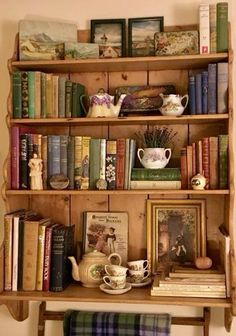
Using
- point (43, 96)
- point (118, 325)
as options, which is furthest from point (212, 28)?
point (118, 325)

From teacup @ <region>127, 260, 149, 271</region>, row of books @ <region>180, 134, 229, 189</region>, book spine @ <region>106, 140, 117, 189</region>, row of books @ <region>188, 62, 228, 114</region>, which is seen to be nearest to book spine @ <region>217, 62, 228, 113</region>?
row of books @ <region>188, 62, 228, 114</region>

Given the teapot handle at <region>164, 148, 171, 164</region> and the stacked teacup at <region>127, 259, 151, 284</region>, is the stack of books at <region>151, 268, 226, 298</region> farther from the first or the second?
the teapot handle at <region>164, 148, 171, 164</region>

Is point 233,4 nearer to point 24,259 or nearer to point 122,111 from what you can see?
point 122,111

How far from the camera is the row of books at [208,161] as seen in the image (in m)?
1.71

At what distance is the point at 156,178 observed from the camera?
1.77m

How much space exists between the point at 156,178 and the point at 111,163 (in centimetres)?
19

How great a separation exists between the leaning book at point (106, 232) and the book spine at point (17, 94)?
0.51 metres

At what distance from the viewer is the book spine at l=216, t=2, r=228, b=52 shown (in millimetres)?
1713

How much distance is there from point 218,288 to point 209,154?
50 cm

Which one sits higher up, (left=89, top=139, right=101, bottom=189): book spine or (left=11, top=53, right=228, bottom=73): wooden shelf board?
(left=11, top=53, right=228, bottom=73): wooden shelf board

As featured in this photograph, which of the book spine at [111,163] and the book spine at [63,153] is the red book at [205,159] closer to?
the book spine at [111,163]

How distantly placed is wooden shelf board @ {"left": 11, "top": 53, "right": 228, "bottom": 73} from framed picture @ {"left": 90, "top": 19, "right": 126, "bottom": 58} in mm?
68

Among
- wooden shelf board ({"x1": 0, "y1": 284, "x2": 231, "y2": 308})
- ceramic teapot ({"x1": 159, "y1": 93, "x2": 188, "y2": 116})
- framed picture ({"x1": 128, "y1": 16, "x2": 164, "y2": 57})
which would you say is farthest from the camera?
framed picture ({"x1": 128, "y1": 16, "x2": 164, "y2": 57})

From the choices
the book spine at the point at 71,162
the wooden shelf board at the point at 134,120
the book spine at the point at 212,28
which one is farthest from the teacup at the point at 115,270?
the book spine at the point at 212,28
